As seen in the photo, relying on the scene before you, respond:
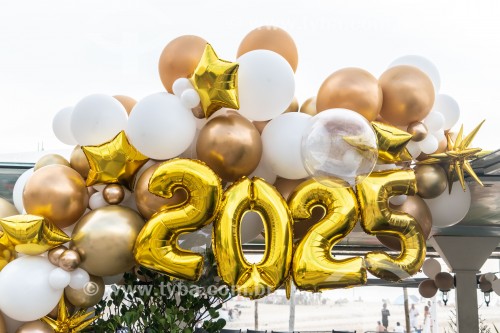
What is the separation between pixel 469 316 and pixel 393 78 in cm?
634

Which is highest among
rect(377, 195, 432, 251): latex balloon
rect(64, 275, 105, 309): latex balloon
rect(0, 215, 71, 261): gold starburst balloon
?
rect(377, 195, 432, 251): latex balloon

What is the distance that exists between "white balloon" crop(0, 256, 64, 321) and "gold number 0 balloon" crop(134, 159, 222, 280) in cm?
46

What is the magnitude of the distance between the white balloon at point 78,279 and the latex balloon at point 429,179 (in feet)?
Answer: 6.28

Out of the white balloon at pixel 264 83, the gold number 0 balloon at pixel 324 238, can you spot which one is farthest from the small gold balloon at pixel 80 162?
the gold number 0 balloon at pixel 324 238

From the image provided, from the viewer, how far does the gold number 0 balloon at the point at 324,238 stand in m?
2.70

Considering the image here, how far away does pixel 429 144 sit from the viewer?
3.14 meters

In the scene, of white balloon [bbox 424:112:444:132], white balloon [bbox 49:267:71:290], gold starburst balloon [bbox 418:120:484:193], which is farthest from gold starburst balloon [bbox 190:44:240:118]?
gold starburst balloon [bbox 418:120:484:193]

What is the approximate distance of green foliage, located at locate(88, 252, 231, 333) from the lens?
2969 mm

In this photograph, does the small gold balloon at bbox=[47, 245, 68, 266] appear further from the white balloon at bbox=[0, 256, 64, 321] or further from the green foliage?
the green foliage

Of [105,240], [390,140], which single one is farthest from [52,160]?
[390,140]

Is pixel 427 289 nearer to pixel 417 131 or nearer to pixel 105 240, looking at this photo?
pixel 417 131

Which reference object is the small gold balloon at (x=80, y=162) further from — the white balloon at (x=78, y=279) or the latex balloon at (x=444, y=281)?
the latex balloon at (x=444, y=281)

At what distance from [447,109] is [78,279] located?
2.32 m

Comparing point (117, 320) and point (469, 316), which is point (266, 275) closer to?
point (117, 320)
